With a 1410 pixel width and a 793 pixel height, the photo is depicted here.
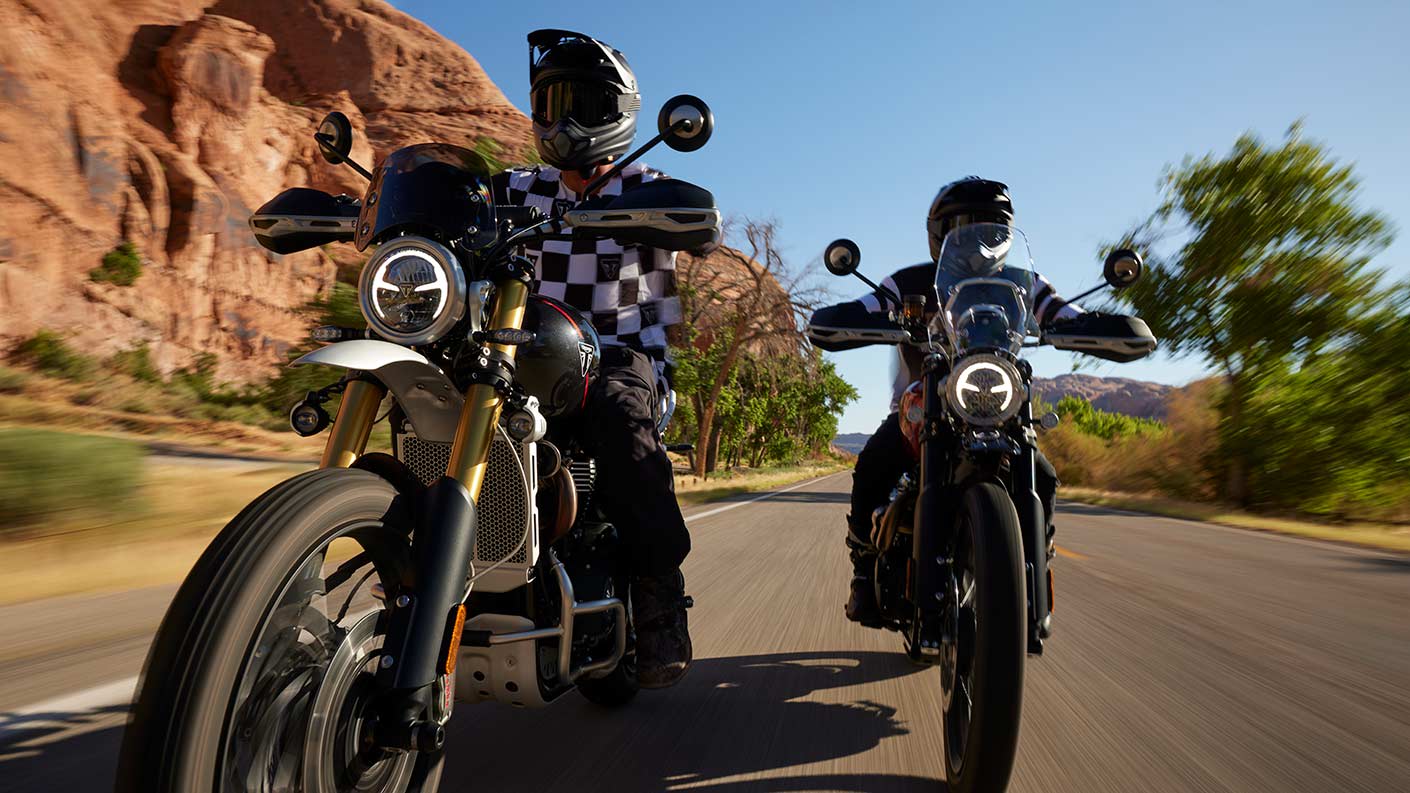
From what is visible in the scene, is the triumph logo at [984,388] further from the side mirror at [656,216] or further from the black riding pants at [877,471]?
the black riding pants at [877,471]

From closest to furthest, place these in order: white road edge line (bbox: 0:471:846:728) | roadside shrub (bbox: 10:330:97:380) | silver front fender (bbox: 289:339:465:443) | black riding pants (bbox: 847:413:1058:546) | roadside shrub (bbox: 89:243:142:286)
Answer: silver front fender (bbox: 289:339:465:443), white road edge line (bbox: 0:471:846:728), black riding pants (bbox: 847:413:1058:546), roadside shrub (bbox: 10:330:97:380), roadside shrub (bbox: 89:243:142:286)

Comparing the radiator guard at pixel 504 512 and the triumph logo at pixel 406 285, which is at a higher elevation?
the triumph logo at pixel 406 285

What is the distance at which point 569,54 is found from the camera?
8.66ft

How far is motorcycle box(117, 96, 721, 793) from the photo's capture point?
4.43 ft

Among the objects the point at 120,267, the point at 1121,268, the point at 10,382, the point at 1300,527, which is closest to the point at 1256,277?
the point at 1300,527

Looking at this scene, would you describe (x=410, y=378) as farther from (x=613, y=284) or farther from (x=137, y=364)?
(x=137, y=364)

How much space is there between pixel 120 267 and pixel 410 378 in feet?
125

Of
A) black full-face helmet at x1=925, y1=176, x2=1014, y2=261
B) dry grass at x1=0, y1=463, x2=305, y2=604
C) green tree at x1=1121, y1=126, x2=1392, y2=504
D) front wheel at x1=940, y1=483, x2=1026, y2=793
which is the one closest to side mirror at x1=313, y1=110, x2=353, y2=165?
front wheel at x1=940, y1=483, x2=1026, y2=793

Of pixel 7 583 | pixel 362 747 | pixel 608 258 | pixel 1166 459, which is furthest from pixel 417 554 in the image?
pixel 1166 459

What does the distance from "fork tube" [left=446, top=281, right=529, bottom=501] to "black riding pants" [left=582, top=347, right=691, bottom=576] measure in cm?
54

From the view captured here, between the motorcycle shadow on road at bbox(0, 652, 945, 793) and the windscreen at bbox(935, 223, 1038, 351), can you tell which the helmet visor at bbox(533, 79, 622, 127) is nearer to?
the windscreen at bbox(935, 223, 1038, 351)

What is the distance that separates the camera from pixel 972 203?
3.37 metres

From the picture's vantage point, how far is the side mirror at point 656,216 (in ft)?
6.55

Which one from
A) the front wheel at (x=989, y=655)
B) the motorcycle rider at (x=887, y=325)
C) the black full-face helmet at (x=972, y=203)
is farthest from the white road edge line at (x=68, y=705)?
the black full-face helmet at (x=972, y=203)
